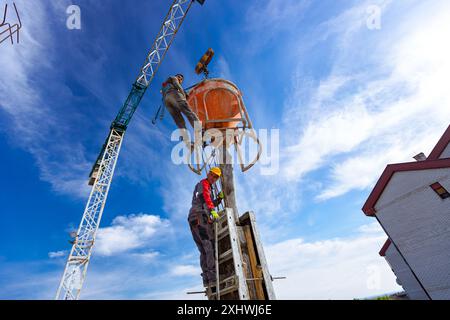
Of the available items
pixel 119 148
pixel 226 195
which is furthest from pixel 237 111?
pixel 119 148

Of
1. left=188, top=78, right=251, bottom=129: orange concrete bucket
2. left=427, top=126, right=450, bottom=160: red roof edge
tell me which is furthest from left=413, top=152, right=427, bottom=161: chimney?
left=188, top=78, right=251, bottom=129: orange concrete bucket

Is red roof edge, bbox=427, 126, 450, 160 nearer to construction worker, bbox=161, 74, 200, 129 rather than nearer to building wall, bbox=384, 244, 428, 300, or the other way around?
building wall, bbox=384, 244, 428, 300

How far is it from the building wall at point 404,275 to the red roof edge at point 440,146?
322 inches

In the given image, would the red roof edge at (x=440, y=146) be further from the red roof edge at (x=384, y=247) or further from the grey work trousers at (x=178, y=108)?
the grey work trousers at (x=178, y=108)

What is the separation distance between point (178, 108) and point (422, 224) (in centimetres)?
1343

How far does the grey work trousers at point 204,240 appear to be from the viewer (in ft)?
13.9

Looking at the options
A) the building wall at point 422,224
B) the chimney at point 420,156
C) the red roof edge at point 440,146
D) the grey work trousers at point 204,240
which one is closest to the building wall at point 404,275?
the building wall at point 422,224

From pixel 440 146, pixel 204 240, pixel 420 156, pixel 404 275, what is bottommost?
pixel 204 240

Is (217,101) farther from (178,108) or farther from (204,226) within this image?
(204,226)

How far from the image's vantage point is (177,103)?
637cm

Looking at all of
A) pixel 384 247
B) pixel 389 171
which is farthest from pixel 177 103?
pixel 384 247
